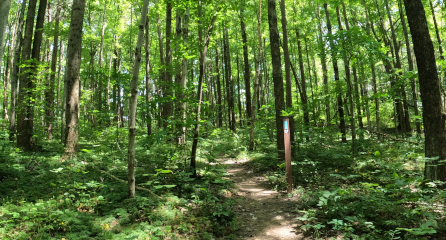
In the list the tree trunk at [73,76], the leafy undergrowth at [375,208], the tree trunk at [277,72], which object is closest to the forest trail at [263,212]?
the leafy undergrowth at [375,208]

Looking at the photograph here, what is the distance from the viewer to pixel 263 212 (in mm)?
5191

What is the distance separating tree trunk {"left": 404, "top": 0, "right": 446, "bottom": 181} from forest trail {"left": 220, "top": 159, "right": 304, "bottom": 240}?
294cm

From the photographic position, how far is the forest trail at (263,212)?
4.21 m

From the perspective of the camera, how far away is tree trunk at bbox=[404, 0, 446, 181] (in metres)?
4.70

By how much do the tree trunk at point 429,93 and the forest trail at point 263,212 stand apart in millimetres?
2935

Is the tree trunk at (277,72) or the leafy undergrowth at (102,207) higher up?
the tree trunk at (277,72)

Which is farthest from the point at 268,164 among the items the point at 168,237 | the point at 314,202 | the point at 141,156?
the point at 168,237

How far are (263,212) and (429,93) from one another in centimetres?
430

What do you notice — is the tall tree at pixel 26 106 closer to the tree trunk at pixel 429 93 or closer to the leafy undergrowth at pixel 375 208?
the leafy undergrowth at pixel 375 208

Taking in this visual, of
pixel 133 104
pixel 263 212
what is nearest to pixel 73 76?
pixel 133 104

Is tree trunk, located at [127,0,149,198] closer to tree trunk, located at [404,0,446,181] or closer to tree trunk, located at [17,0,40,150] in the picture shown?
tree trunk, located at [404,0,446,181]

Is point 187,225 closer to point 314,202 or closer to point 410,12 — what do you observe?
point 314,202

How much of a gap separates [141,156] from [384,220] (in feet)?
24.7

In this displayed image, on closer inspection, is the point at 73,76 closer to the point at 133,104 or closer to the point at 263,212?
the point at 133,104
